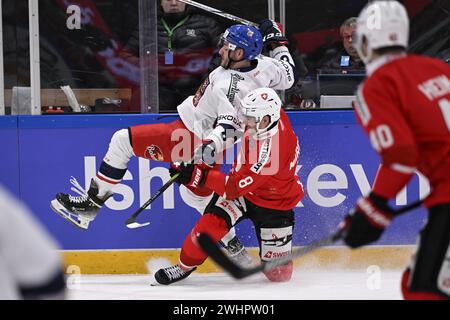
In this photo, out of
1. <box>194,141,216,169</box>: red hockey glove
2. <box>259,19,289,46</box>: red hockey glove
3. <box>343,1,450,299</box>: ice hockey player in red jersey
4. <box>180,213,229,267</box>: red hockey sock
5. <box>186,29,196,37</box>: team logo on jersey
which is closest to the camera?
<box>343,1,450,299</box>: ice hockey player in red jersey

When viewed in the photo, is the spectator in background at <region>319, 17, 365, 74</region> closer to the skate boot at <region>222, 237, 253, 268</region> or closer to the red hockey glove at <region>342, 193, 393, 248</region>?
the skate boot at <region>222, 237, 253, 268</region>

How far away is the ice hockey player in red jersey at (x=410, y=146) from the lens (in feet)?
8.80

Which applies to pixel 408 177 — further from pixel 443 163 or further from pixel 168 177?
pixel 168 177

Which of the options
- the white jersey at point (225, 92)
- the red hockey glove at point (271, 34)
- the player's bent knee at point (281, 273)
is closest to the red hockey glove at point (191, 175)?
the white jersey at point (225, 92)

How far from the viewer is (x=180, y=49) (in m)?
5.52

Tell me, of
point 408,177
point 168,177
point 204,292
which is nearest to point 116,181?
point 168,177

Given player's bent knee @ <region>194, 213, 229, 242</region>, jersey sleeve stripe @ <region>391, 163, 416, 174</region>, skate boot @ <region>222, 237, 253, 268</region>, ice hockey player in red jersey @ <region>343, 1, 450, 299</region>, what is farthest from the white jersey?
jersey sleeve stripe @ <region>391, 163, 416, 174</region>

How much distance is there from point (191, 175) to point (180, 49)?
3.38ft

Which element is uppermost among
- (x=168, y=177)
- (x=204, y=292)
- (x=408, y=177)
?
(x=408, y=177)

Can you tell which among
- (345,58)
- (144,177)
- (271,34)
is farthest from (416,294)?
(345,58)

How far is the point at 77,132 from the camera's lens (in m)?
5.22

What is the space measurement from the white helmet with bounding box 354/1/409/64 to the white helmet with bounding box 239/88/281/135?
176 cm

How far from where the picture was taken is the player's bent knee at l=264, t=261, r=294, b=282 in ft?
16.2
